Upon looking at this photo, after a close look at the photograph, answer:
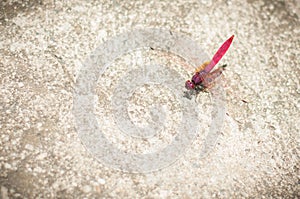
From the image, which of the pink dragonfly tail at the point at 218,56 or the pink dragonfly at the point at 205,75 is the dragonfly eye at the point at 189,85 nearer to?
the pink dragonfly at the point at 205,75

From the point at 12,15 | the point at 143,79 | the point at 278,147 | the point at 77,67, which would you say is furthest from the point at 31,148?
the point at 278,147

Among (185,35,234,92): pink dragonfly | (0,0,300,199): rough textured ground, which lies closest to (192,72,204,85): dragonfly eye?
(185,35,234,92): pink dragonfly

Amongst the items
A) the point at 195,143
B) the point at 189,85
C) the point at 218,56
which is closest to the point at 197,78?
the point at 189,85

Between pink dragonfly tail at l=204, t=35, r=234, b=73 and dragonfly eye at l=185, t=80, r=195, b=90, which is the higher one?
pink dragonfly tail at l=204, t=35, r=234, b=73

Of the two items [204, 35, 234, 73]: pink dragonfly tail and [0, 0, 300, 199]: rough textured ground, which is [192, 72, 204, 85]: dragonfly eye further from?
[0, 0, 300, 199]: rough textured ground

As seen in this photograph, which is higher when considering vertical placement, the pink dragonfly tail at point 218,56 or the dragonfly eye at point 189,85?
the pink dragonfly tail at point 218,56

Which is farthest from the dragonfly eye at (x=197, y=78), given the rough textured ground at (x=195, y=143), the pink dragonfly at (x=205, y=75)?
the rough textured ground at (x=195, y=143)

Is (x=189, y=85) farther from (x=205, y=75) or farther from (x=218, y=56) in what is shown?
(x=218, y=56)
